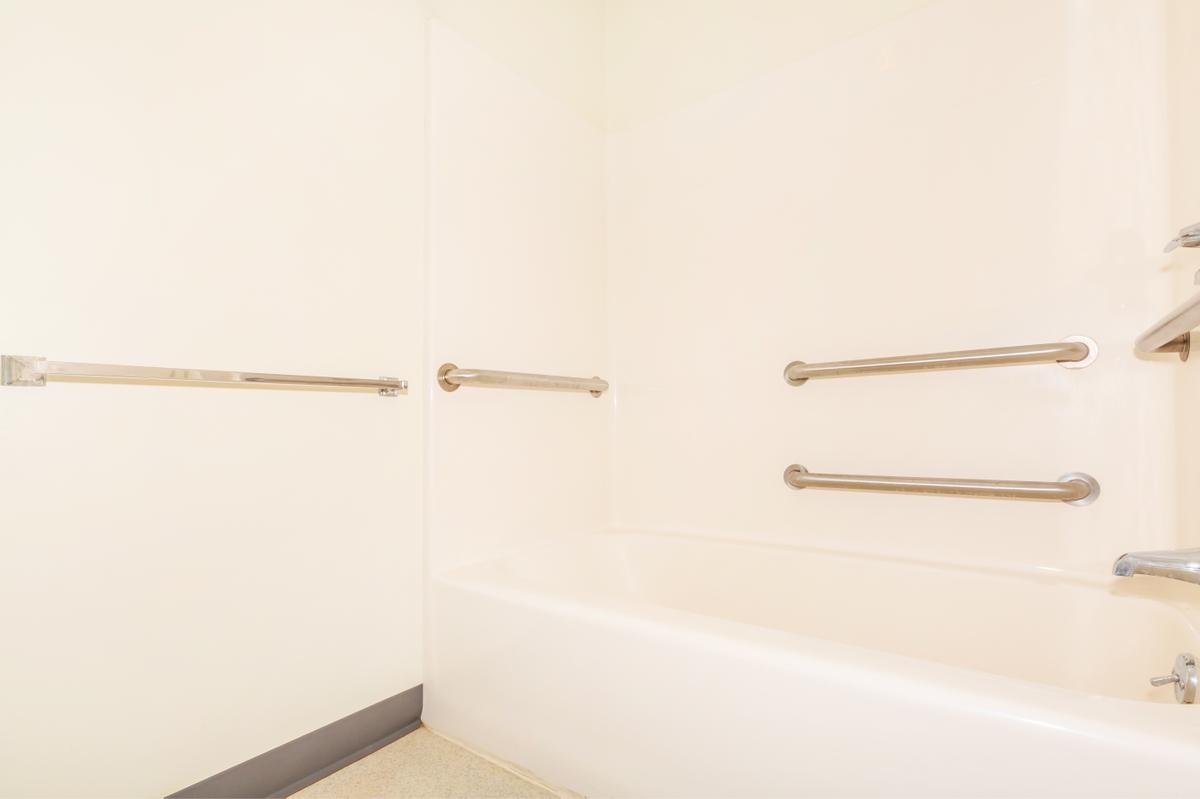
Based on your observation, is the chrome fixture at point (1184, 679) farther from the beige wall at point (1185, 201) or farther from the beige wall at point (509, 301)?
the beige wall at point (509, 301)

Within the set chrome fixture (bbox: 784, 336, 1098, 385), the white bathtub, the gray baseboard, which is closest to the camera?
the white bathtub

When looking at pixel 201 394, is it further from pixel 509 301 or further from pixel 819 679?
pixel 819 679

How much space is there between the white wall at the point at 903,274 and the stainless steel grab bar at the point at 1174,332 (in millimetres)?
46

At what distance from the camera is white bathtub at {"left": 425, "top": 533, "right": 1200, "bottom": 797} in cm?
54

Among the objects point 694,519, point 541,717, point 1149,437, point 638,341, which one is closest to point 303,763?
point 541,717

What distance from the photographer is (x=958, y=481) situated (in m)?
1.08

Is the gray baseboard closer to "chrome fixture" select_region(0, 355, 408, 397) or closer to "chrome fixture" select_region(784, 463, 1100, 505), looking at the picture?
"chrome fixture" select_region(0, 355, 408, 397)

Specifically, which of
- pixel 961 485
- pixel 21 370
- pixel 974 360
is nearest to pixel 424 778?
pixel 21 370

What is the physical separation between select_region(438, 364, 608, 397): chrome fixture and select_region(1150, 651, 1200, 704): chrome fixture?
118 centimetres

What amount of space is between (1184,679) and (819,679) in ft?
1.75

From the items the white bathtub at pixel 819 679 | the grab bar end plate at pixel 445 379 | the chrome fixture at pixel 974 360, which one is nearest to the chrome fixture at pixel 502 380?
the grab bar end plate at pixel 445 379

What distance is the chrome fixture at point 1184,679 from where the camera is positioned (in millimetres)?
704

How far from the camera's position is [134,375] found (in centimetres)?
75

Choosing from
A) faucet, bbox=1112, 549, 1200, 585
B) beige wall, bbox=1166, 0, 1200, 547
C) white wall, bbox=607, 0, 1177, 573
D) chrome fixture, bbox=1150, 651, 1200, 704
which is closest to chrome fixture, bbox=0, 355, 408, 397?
white wall, bbox=607, 0, 1177, 573
